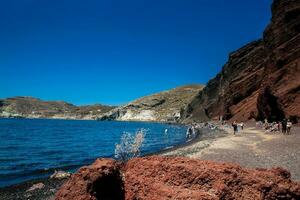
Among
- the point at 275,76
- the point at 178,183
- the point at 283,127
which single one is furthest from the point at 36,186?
the point at 275,76

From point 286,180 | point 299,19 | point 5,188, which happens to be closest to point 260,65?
point 299,19

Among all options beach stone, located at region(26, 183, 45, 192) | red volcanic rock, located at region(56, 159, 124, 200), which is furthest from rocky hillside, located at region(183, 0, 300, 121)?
red volcanic rock, located at region(56, 159, 124, 200)

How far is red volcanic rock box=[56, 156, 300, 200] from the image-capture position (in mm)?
6590

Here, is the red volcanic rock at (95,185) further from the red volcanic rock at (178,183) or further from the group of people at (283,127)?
the group of people at (283,127)

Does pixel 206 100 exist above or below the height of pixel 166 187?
above

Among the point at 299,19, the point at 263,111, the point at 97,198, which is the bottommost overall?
the point at 97,198

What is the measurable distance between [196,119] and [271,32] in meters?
101

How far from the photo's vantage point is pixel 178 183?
6.80m

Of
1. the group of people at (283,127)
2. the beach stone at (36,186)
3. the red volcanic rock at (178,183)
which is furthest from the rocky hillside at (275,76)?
the red volcanic rock at (178,183)

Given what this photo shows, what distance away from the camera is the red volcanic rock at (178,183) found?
6590 mm

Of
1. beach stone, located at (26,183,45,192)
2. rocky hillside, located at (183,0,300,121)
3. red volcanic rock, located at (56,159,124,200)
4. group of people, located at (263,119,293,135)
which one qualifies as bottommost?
beach stone, located at (26,183,45,192)

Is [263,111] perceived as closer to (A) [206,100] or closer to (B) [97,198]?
(B) [97,198]

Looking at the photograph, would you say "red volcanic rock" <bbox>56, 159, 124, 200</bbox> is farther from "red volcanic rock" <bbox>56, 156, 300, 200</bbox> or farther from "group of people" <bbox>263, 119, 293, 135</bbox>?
"group of people" <bbox>263, 119, 293, 135</bbox>

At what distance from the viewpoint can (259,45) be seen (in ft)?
367
